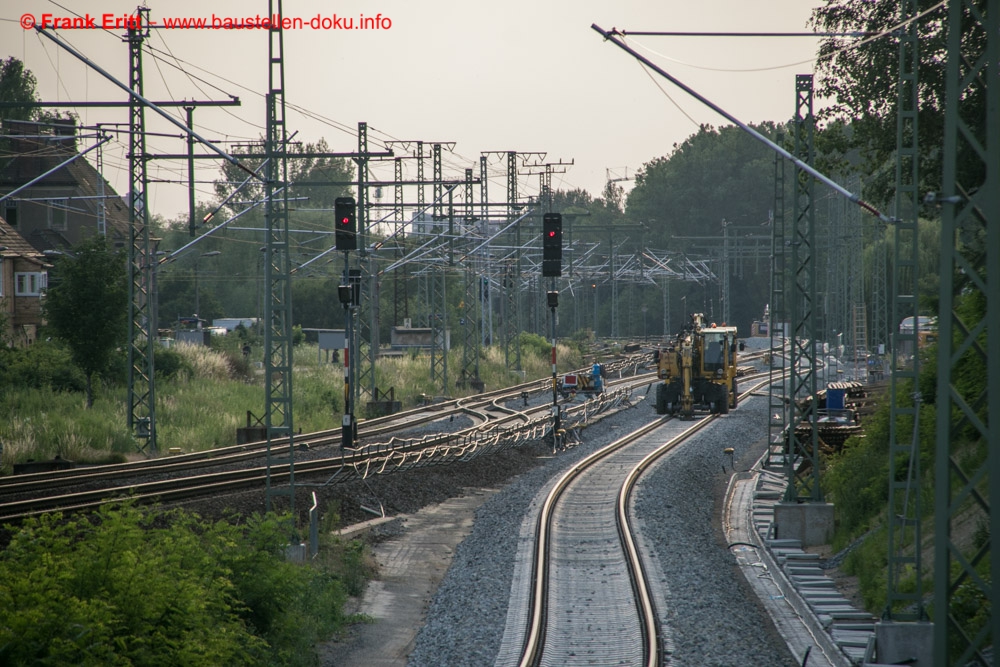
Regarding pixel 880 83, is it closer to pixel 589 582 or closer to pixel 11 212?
pixel 589 582

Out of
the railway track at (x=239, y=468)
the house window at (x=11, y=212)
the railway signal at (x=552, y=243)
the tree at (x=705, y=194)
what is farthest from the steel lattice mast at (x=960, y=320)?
the tree at (x=705, y=194)

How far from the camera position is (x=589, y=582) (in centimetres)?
1360

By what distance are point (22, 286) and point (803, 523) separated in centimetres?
3505

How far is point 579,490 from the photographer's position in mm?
20797

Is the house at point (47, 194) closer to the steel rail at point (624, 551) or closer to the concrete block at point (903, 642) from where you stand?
the steel rail at point (624, 551)

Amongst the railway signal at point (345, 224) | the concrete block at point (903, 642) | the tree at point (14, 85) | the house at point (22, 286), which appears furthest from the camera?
the tree at point (14, 85)

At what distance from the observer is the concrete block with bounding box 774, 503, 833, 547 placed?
643 inches

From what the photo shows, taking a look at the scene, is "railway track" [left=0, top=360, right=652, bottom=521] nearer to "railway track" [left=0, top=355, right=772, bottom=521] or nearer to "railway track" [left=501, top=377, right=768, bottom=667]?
"railway track" [left=0, top=355, right=772, bottom=521]

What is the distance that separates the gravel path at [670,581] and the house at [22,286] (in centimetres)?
2584

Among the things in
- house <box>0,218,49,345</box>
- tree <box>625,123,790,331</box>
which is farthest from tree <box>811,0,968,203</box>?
tree <box>625,123,790,331</box>

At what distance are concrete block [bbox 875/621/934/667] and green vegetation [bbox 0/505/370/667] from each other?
225 inches

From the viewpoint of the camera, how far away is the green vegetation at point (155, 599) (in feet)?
24.7

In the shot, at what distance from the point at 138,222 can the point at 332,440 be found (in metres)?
7.27

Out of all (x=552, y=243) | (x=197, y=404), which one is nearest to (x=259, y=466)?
(x=552, y=243)
